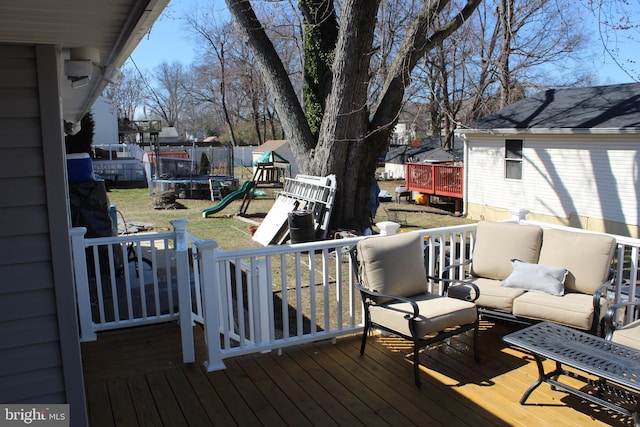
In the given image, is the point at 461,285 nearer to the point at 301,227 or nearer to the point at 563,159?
the point at 301,227

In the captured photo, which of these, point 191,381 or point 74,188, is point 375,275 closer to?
point 191,381

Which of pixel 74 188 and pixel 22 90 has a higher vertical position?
pixel 22 90

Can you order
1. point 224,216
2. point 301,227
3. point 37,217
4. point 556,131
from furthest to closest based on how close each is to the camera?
1. point 224,216
2. point 556,131
3. point 301,227
4. point 37,217

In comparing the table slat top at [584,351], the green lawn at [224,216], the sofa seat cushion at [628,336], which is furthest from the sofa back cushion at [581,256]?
the green lawn at [224,216]

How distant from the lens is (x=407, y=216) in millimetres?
14859

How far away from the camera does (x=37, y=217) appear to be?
2232 mm

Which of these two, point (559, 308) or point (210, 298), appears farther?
point (559, 308)

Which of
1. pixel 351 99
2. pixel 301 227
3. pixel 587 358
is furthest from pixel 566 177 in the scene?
pixel 587 358

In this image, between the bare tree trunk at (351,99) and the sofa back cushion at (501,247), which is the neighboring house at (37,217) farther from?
the bare tree trunk at (351,99)

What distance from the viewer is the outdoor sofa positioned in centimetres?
371

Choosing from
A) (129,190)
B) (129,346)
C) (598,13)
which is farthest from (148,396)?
(129,190)

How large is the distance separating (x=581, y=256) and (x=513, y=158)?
10735 mm

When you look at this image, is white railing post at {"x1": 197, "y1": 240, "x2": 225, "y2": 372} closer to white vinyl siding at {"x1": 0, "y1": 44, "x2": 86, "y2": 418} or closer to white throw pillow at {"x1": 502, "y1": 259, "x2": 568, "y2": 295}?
white vinyl siding at {"x1": 0, "y1": 44, "x2": 86, "y2": 418}

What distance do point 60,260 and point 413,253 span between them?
2.45m
